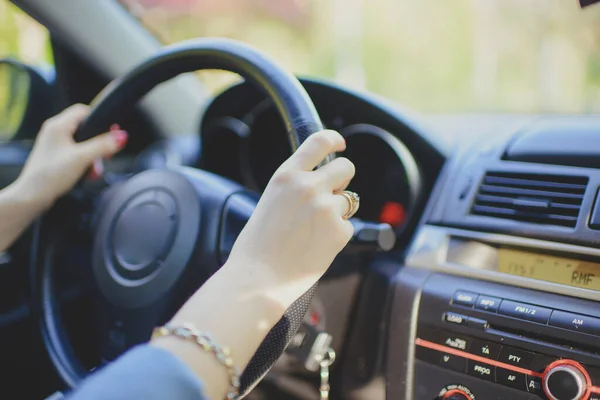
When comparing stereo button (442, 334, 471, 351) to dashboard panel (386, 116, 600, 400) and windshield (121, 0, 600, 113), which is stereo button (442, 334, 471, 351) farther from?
windshield (121, 0, 600, 113)

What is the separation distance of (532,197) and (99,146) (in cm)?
82

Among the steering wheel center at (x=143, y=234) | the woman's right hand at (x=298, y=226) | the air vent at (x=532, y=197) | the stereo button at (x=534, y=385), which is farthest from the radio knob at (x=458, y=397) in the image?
the steering wheel center at (x=143, y=234)

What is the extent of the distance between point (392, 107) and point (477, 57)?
6.01 ft

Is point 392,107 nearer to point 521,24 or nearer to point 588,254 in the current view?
point 588,254

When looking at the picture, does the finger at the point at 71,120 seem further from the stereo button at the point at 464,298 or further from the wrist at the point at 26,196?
the stereo button at the point at 464,298

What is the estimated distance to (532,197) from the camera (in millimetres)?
1108

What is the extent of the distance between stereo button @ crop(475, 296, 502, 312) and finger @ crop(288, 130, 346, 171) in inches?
16.7

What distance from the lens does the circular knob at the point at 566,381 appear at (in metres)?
0.92

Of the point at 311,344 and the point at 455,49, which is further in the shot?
the point at 455,49

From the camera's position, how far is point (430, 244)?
3.90 feet

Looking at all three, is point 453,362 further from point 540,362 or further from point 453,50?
point 453,50

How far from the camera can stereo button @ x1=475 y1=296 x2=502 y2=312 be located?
103cm

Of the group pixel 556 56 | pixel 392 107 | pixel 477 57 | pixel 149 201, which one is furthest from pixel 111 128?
pixel 477 57

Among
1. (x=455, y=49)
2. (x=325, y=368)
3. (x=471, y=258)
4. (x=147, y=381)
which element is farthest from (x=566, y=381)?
(x=455, y=49)
